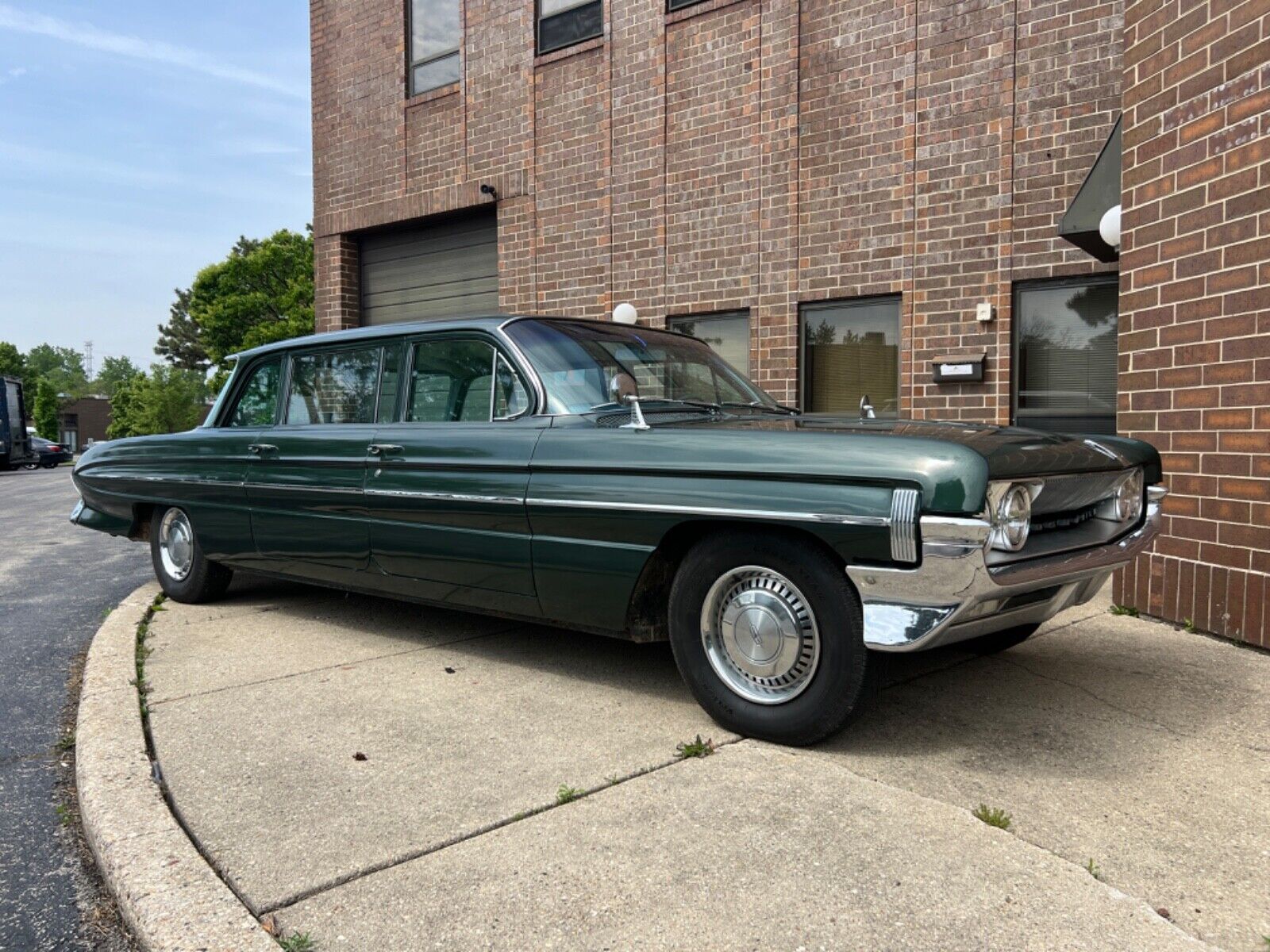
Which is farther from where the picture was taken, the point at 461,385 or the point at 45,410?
the point at 45,410

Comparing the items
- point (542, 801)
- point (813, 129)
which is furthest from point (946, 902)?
point (813, 129)

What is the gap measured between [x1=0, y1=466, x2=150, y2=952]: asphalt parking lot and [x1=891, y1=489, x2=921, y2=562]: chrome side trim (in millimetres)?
2297

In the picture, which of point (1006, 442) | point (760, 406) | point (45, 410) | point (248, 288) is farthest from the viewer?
point (45, 410)

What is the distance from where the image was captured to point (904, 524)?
2719mm

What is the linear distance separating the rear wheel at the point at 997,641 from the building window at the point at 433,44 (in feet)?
31.9

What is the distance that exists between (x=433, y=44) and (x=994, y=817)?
38.0 ft

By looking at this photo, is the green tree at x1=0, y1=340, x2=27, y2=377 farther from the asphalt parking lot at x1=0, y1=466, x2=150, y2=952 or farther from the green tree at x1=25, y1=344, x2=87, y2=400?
the asphalt parking lot at x1=0, y1=466, x2=150, y2=952

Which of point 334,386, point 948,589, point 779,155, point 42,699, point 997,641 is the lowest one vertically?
point 42,699

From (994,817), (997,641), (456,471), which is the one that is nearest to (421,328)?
(456,471)

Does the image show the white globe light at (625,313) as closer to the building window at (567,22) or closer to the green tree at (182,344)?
the building window at (567,22)

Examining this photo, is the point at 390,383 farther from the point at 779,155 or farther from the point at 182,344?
the point at 182,344

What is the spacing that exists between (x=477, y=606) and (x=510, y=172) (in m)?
7.87

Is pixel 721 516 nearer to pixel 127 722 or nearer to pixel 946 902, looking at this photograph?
pixel 946 902

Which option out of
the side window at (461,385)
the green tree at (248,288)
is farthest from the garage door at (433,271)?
the green tree at (248,288)
